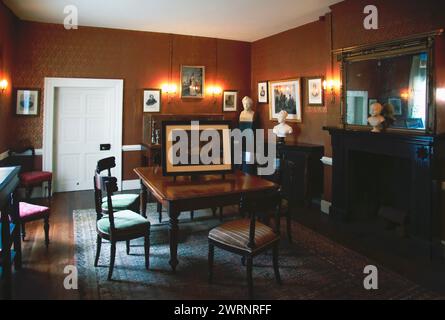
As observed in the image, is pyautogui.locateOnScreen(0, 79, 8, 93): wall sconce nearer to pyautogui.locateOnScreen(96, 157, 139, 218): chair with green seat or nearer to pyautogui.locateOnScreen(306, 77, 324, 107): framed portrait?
pyautogui.locateOnScreen(96, 157, 139, 218): chair with green seat

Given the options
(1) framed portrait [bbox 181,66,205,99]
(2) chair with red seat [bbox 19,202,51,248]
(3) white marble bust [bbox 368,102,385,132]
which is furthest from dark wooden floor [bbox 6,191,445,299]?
(1) framed portrait [bbox 181,66,205,99]

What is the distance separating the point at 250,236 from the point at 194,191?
29.6 inches

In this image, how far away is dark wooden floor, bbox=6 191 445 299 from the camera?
3.21 meters

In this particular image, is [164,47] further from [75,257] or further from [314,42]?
[75,257]

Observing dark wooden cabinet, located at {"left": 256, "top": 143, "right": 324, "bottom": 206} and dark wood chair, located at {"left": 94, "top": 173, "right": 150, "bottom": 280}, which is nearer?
dark wood chair, located at {"left": 94, "top": 173, "right": 150, "bottom": 280}

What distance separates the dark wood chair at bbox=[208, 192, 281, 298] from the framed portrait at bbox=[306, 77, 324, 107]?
3.48 m

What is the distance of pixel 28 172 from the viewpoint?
6340 millimetres

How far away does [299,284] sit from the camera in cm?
335

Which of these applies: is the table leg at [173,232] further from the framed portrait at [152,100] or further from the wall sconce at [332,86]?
the framed portrait at [152,100]

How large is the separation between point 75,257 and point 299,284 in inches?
93.9

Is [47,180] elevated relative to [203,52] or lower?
lower

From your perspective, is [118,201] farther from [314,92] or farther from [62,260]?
[314,92]

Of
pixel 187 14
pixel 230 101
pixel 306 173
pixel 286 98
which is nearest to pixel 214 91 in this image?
pixel 230 101
